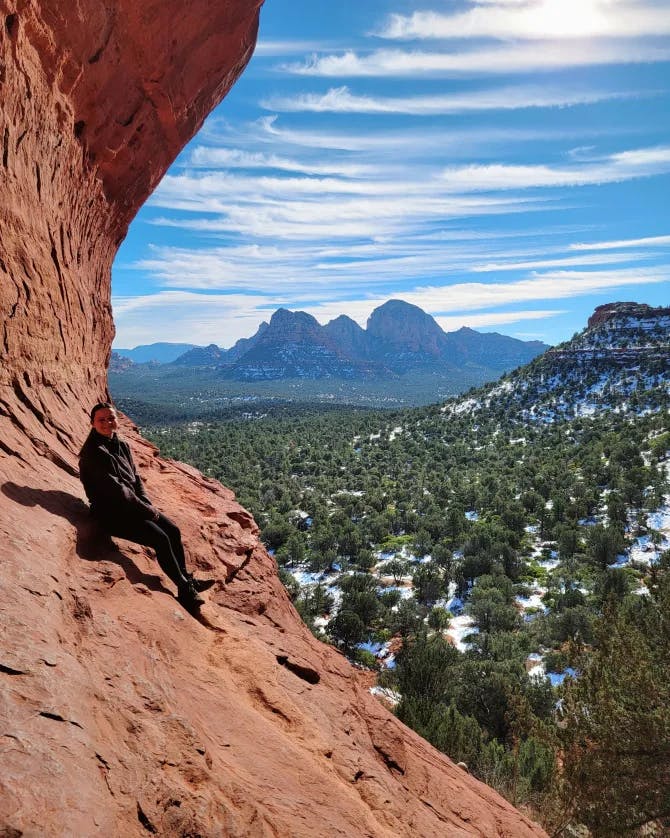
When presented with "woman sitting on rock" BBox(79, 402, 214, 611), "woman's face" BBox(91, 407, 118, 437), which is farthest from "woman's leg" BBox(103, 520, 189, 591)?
"woman's face" BBox(91, 407, 118, 437)

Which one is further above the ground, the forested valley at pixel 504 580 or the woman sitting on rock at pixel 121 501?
the woman sitting on rock at pixel 121 501

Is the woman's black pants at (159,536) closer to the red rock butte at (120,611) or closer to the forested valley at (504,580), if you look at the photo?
the red rock butte at (120,611)

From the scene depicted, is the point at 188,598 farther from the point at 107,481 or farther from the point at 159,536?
the point at 107,481

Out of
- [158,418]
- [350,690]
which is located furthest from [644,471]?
[158,418]

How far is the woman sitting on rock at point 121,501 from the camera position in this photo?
20.9 feet

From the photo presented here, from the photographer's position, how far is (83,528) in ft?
21.3

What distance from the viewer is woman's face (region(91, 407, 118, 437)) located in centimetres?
646

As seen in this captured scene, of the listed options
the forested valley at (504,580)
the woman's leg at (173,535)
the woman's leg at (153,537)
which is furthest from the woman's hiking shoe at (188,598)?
the forested valley at (504,580)

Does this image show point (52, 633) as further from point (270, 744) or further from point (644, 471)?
point (644, 471)

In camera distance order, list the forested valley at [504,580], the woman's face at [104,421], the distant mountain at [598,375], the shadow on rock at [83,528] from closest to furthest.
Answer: the shadow on rock at [83,528], the woman's face at [104,421], the forested valley at [504,580], the distant mountain at [598,375]

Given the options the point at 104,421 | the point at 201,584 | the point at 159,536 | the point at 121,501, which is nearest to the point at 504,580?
the point at 201,584

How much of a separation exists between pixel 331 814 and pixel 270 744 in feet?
2.84

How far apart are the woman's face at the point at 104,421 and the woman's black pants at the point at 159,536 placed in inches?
44.4

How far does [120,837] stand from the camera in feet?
10.2
